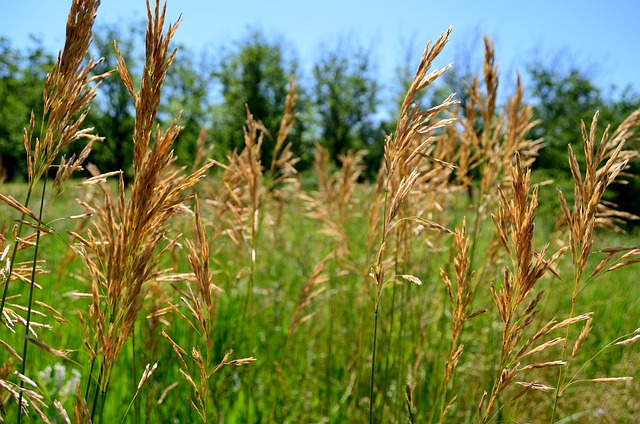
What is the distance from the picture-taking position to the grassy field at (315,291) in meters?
1.20

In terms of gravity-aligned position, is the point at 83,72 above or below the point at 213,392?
above

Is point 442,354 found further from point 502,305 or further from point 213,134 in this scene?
point 213,134

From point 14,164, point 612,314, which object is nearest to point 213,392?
point 612,314

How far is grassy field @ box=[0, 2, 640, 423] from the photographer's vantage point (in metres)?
1.20

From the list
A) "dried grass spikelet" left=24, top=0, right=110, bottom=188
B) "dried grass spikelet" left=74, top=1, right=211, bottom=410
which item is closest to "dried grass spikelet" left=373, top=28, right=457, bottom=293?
"dried grass spikelet" left=74, top=1, right=211, bottom=410

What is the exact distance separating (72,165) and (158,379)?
1627mm

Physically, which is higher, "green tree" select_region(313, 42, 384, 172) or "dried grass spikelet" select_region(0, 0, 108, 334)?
"green tree" select_region(313, 42, 384, 172)

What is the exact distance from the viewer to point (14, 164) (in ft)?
144

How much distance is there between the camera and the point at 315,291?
8.66 ft

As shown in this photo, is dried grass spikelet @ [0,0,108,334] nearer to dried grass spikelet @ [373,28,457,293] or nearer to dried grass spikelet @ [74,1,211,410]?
dried grass spikelet @ [74,1,211,410]

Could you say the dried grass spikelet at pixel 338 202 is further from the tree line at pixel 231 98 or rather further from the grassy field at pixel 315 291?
the tree line at pixel 231 98

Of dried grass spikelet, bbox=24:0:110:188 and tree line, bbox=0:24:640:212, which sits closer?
dried grass spikelet, bbox=24:0:110:188

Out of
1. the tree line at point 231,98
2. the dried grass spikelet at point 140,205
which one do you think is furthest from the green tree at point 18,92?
the dried grass spikelet at point 140,205

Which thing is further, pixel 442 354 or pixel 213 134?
pixel 213 134
